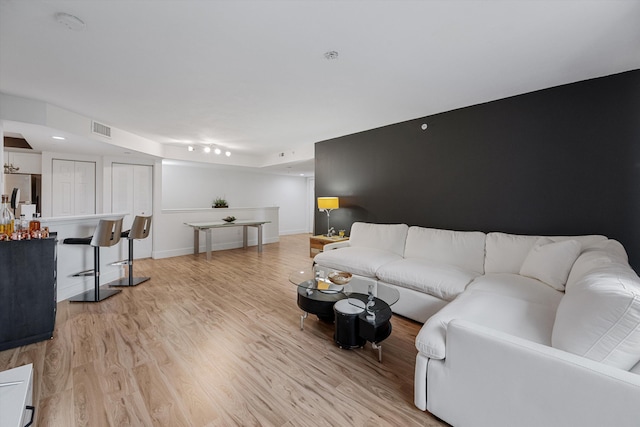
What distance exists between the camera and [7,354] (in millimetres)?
2072

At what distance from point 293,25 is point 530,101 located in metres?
2.90

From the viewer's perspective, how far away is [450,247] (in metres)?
3.12

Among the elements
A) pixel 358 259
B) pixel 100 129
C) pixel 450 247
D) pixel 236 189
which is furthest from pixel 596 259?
pixel 236 189

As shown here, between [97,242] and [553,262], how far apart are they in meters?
4.87

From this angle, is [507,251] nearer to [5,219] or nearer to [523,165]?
[523,165]

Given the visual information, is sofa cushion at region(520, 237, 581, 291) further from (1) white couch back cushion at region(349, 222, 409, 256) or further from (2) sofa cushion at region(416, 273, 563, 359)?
(1) white couch back cushion at region(349, 222, 409, 256)

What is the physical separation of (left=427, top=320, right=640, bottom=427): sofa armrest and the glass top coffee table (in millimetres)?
570

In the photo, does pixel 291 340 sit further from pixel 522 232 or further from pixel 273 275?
pixel 522 232

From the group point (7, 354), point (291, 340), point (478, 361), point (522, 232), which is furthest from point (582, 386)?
point (7, 354)

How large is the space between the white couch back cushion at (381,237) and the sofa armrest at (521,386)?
2.27 m

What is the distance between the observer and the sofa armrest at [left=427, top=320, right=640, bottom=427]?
3.42ft

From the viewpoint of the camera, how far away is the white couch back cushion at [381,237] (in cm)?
371

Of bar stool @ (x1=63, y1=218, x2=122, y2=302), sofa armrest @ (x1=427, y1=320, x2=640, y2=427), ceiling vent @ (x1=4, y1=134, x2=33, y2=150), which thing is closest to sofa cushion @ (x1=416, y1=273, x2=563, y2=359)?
sofa armrest @ (x1=427, y1=320, x2=640, y2=427)

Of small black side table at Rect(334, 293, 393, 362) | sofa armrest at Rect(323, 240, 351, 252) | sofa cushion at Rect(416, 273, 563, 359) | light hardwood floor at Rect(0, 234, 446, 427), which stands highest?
sofa armrest at Rect(323, 240, 351, 252)
